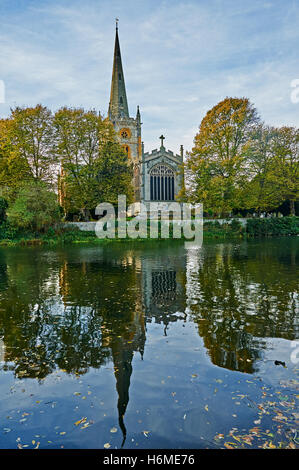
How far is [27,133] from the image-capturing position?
37.1 meters

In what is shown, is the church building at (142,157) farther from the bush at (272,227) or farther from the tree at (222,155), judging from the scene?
the bush at (272,227)

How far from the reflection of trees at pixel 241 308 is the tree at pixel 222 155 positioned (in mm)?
23925

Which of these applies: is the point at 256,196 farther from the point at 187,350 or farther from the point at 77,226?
the point at 187,350

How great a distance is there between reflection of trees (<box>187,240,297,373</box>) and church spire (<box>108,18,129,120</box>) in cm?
5968

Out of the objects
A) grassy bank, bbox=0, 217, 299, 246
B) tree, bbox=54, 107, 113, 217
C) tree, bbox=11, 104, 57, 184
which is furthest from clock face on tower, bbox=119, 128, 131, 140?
grassy bank, bbox=0, 217, 299, 246

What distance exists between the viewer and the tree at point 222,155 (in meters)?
39.0

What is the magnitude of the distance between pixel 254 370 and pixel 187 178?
38541mm

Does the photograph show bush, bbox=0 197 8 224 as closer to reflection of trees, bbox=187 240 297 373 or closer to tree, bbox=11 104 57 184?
tree, bbox=11 104 57 184

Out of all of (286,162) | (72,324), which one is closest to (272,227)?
(286,162)

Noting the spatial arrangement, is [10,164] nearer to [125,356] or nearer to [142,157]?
[142,157]

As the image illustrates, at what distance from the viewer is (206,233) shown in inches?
1497

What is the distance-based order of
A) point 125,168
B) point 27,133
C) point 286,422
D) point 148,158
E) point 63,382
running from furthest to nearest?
point 148,158 < point 125,168 < point 27,133 < point 63,382 < point 286,422

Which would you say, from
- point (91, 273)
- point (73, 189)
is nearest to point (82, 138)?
point (73, 189)

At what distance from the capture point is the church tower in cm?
6831
